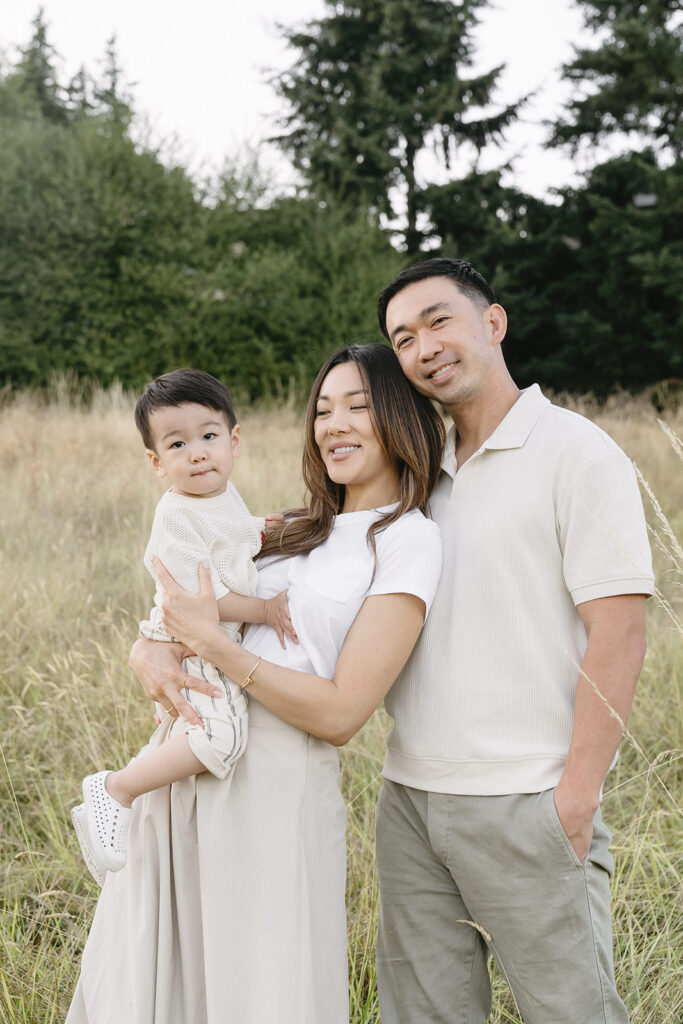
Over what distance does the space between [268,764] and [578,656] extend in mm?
740

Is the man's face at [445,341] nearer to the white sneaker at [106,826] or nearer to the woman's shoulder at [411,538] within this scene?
the woman's shoulder at [411,538]

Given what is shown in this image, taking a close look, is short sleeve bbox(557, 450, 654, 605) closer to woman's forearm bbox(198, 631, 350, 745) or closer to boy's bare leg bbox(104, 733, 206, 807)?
woman's forearm bbox(198, 631, 350, 745)

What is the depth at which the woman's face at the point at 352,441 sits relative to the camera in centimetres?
212

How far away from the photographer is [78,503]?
6188 mm

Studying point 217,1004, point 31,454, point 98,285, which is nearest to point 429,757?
point 217,1004

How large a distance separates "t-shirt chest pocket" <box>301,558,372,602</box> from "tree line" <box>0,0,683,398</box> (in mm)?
10394

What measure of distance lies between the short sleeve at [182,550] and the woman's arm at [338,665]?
0.11 m

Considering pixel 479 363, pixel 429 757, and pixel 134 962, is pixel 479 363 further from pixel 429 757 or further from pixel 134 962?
pixel 134 962

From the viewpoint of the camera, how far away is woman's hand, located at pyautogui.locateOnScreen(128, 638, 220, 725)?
1874mm

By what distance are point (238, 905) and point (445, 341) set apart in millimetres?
1393

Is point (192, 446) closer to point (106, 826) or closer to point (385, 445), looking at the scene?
point (385, 445)

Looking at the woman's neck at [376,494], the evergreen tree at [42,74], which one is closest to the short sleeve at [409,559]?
the woman's neck at [376,494]

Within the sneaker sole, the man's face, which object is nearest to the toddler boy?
the sneaker sole

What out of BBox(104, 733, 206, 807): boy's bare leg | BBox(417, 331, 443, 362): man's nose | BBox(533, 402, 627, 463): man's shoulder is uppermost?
BBox(417, 331, 443, 362): man's nose
